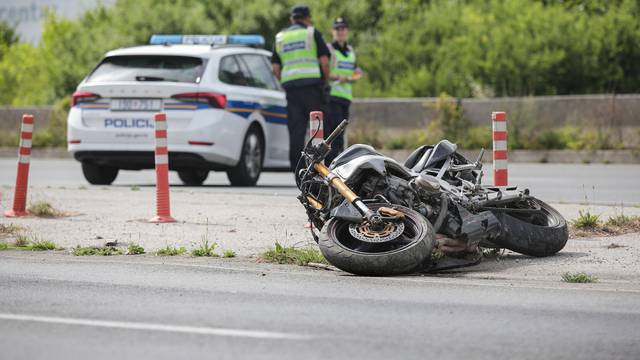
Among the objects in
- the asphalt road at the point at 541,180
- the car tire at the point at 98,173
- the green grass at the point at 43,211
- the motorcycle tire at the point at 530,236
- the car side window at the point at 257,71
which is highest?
the car side window at the point at 257,71

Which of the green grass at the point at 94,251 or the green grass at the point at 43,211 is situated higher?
the green grass at the point at 94,251

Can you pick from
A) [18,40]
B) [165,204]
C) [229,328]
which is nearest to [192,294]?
[229,328]

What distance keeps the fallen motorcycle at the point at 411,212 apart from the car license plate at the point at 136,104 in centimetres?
622

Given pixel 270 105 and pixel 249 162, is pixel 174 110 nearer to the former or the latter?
pixel 249 162

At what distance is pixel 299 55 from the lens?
15078mm

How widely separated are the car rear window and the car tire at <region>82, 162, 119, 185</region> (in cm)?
135

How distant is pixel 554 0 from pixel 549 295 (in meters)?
22.4

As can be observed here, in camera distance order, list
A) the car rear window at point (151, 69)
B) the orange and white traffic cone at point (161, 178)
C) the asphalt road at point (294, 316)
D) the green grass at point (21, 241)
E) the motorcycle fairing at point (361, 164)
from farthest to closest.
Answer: the car rear window at point (151, 69) < the orange and white traffic cone at point (161, 178) < the green grass at point (21, 241) < the motorcycle fairing at point (361, 164) < the asphalt road at point (294, 316)

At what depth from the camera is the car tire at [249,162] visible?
15.9 metres

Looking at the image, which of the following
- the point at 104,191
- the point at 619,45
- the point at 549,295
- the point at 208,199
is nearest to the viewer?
the point at 549,295

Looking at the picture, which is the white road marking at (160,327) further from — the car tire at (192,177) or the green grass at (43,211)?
the car tire at (192,177)

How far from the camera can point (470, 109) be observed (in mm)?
22562

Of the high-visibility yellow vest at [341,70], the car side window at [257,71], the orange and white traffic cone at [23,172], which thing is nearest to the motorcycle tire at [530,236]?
the orange and white traffic cone at [23,172]

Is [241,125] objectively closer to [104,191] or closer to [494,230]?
[104,191]
